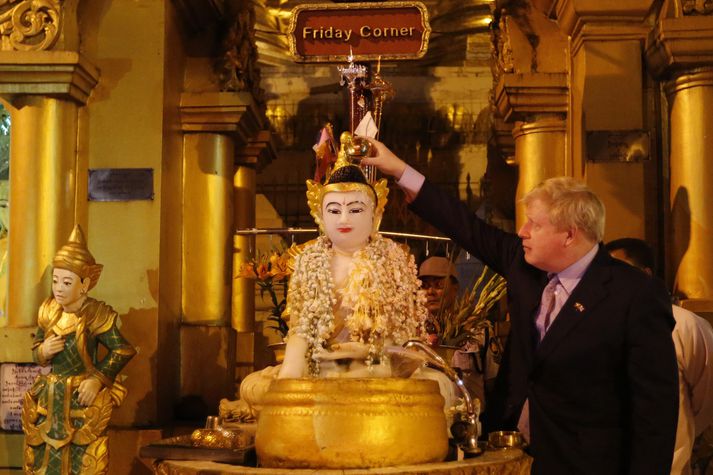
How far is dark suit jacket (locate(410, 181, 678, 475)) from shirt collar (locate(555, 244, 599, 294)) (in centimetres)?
2

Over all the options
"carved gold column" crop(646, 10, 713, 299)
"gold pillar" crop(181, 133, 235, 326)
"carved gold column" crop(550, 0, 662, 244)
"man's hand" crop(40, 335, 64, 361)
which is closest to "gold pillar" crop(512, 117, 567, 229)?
"carved gold column" crop(550, 0, 662, 244)

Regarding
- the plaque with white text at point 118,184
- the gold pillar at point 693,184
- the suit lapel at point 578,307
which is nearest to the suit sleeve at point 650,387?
the suit lapel at point 578,307

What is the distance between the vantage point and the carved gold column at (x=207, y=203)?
8.36 metres

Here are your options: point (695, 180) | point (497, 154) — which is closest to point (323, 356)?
point (695, 180)

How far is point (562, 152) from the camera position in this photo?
351 inches

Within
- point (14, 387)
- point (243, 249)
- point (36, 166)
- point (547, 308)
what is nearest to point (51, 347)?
point (14, 387)

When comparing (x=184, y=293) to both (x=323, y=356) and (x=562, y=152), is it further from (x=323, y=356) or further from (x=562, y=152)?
(x=323, y=356)

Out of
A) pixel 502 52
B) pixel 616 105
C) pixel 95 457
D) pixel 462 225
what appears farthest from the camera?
pixel 502 52

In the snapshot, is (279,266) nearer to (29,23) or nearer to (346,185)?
(346,185)

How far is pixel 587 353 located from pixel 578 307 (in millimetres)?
161

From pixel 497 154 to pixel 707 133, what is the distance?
4.84 metres

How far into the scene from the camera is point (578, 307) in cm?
347

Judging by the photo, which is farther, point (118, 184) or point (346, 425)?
point (118, 184)

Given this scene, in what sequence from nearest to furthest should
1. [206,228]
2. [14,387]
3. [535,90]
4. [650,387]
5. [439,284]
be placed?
[650,387] < [439,284] < [14,387] < [206,228] < [535,90]
